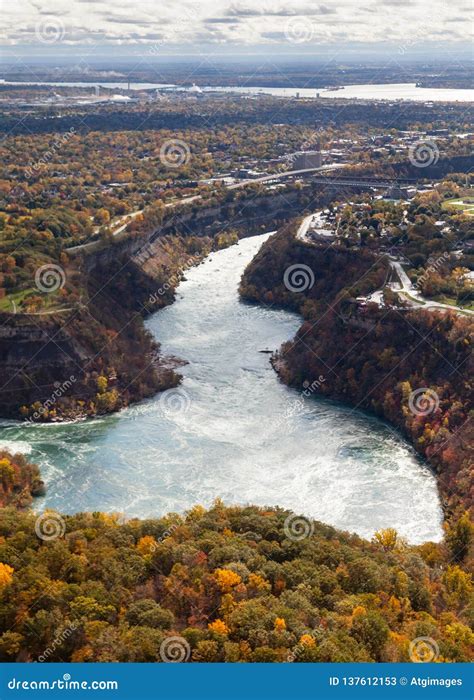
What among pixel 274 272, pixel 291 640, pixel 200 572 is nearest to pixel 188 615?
pixel 200 572

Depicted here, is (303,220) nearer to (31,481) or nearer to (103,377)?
(103,377)
